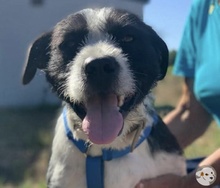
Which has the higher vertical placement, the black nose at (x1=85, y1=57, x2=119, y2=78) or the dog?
the black nose at (x1=85, y1=57, x2=119, y2=78)

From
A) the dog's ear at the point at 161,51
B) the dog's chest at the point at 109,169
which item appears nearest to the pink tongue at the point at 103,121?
the dog's chest at the point at 109,169

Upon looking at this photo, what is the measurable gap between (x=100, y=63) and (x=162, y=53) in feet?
1.59

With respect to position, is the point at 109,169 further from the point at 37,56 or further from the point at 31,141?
the point at 31,141

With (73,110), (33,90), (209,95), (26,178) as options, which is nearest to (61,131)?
(73,110)

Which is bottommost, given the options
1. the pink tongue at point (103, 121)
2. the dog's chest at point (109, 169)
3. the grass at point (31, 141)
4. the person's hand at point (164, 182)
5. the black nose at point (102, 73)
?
the grass at point (31, 141)

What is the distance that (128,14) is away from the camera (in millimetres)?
2672

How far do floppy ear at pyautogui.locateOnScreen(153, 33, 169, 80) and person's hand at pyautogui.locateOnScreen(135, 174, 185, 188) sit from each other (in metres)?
0.40

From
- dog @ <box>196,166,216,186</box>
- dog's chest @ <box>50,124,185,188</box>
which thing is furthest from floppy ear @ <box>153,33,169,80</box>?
Answer: dog @ <box>196,166,216,186</box>

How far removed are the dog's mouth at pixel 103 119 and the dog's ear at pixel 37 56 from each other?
339 mm

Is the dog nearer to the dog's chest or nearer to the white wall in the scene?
the dog's chest

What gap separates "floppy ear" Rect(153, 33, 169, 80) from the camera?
2799 mm

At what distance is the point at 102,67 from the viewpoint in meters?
2.44

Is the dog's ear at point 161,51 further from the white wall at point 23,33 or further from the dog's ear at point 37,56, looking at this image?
the dog's ear at point 37,56

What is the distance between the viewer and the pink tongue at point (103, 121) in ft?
8.28
